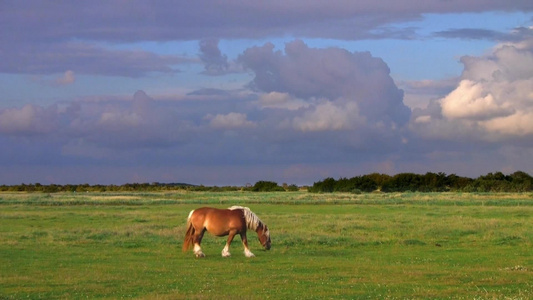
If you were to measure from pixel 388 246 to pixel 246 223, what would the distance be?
7.34 metres

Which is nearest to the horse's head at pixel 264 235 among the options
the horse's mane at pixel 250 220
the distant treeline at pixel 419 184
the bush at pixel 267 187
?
the horse's mane at pixel 250 220

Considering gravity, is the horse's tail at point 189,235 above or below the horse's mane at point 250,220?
below

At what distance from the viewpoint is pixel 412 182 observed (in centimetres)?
11531

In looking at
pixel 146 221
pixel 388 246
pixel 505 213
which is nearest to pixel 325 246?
pixel 388 246

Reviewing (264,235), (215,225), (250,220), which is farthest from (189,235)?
(264,235)

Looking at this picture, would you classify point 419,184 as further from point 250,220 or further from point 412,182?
point 250,220

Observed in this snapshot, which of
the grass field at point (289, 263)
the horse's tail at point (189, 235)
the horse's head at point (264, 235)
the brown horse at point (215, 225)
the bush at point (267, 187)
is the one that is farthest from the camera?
the bush at point (267, 187)

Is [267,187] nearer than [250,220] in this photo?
No

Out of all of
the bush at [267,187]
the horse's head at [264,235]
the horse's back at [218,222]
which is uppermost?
the bush at [267,187]

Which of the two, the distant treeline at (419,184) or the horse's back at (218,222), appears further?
the distant treeline at (419,184)

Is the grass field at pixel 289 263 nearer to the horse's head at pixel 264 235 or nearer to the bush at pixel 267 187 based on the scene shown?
the horse's head at pixel 264 235

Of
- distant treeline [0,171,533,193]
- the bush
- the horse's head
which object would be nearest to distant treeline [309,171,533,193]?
distant treeline [0,171,533,193]

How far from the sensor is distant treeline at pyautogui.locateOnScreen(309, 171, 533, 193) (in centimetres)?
10944

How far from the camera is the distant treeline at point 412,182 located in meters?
109
